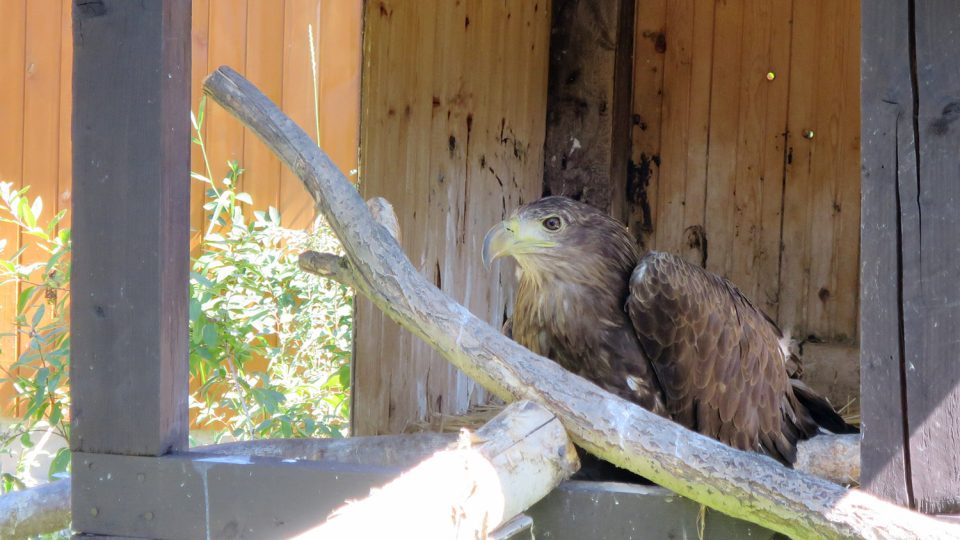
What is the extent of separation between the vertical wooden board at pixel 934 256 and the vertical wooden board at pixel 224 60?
5.06 meters

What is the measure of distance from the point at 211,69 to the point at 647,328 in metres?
4.01

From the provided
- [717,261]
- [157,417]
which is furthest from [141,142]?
[717,261]

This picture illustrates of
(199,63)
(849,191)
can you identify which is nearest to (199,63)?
(199,63)

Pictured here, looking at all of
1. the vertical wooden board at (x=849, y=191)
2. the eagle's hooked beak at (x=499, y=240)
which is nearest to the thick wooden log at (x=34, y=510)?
the eagle's hooked beak at (x=499, y=240)

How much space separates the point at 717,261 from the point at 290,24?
3.11 meters

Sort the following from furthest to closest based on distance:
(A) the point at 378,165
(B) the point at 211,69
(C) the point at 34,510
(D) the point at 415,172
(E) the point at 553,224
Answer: (B) the point at 211,69, (D) the point at 415,172, (A) the point at 378,165, (E) the point at 553,224, (C) the point at 34,510

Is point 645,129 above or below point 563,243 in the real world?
above

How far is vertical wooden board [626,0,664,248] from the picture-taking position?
5.36m

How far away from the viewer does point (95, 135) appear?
2535 mm

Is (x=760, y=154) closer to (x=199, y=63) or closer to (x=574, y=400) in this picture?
(x=574, y=400)

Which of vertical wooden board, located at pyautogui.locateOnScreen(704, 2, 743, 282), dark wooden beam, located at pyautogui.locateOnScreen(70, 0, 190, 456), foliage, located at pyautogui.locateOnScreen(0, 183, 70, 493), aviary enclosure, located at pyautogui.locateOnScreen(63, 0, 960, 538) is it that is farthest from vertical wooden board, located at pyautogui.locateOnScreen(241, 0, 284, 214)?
dark wooden beam, located at pyautogui.locateOnScreen(70, 0, 190, 456)

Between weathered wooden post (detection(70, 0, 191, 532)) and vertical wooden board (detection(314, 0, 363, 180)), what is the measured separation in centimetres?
399

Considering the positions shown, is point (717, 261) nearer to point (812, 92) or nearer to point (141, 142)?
point (812, 92)

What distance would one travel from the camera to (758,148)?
17.2ft
